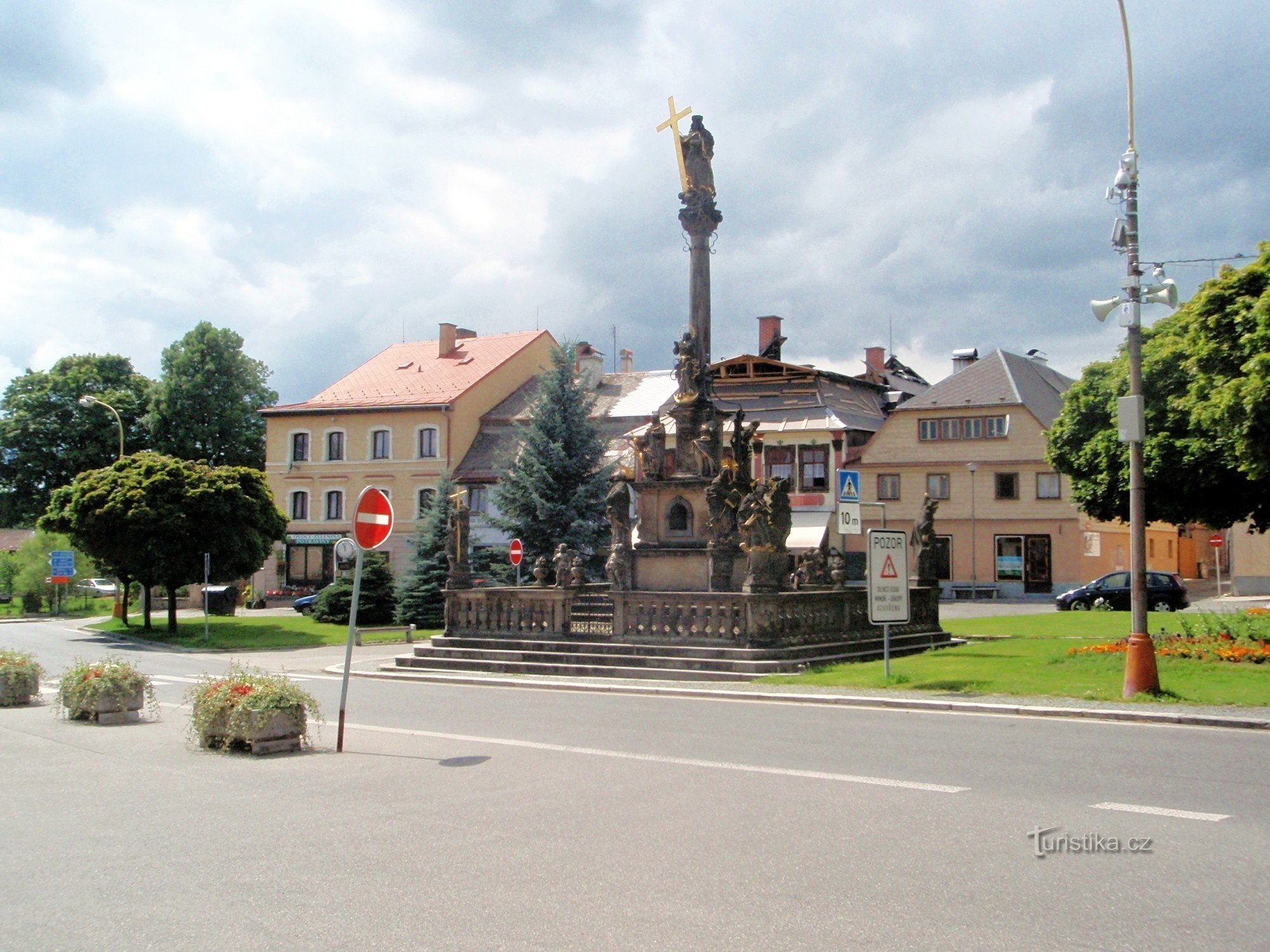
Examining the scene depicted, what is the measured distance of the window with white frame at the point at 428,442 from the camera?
57438 mm

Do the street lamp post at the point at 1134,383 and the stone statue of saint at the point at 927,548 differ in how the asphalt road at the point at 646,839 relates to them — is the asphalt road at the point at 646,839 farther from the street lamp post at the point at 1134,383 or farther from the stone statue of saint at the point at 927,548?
the stone statue of saint at the point at 927,548

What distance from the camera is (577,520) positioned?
41500mm

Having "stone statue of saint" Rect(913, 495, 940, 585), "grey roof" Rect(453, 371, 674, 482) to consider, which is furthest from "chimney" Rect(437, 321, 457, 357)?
"stone statue of saint" Rect(913, 495, 940, 585)

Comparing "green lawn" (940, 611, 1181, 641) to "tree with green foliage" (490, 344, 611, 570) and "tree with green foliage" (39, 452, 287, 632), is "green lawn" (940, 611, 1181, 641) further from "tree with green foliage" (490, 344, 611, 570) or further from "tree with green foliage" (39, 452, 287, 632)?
"tree with green foliage" (39, 452, 287, 632)

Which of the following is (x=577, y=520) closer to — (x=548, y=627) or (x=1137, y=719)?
(x=548, y=627)

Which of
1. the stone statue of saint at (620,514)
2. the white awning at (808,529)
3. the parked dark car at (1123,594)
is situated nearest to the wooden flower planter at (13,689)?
the stone statue of saint at (620,514)

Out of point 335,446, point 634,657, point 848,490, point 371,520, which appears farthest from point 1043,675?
point 335,446

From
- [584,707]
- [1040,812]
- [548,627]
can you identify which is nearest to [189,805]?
[1040,812]

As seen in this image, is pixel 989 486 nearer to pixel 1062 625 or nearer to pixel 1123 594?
pixel 1123 594

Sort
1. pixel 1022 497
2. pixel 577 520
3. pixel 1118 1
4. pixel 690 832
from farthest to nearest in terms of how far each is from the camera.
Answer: pixel 1022 497 < pixel 577 520 < pixel 1118 1 < pixel 690 832

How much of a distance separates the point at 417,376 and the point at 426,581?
2313 centimetres

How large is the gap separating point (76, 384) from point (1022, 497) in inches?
2111

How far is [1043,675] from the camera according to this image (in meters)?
17.5

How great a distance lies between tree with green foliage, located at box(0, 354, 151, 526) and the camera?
66.3 m
